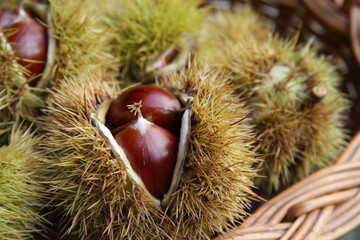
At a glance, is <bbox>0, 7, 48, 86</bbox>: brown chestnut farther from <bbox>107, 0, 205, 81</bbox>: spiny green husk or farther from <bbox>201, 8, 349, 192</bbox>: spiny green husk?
<bbox>201, 8, 349, 192</bbox>: spiny green husk

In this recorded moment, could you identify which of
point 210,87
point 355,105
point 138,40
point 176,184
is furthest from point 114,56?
point 355,105

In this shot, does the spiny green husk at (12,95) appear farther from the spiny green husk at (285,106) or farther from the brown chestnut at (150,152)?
the spiny green husk at (285,106)

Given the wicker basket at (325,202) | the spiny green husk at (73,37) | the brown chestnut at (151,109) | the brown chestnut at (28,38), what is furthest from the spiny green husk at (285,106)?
the brown chestnut at (28,38)

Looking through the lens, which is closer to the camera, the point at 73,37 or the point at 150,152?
the point at 150,152

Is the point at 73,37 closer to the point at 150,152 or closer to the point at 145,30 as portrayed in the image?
the point at 145,30

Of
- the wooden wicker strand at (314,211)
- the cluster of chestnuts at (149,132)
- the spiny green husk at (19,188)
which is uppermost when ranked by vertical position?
the cluster of chestnuts at (149,132)

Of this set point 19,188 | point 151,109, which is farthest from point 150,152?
point 19,188
